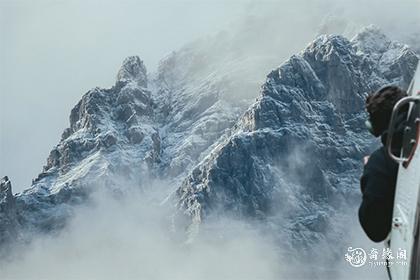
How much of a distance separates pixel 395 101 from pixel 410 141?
3.02 ft

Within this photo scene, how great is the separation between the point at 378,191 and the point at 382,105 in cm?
81

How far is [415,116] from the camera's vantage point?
21.5 ft

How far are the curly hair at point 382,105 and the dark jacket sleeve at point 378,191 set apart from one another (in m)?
0.37

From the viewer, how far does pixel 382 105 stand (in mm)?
7371

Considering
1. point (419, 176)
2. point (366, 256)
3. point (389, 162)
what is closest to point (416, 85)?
point (389, 162)

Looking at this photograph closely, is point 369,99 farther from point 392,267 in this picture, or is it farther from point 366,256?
point 366,256

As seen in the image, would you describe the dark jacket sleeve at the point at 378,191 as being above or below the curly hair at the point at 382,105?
below

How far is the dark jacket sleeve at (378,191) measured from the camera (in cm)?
710

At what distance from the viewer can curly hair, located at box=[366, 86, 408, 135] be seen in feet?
24.1

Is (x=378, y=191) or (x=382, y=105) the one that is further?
(x=382, y=105)

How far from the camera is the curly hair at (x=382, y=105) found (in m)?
7.33

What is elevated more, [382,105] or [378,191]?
[382,105]

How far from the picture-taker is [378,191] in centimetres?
711

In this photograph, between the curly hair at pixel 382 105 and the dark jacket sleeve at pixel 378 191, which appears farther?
the curly hair at pixel 382 105
